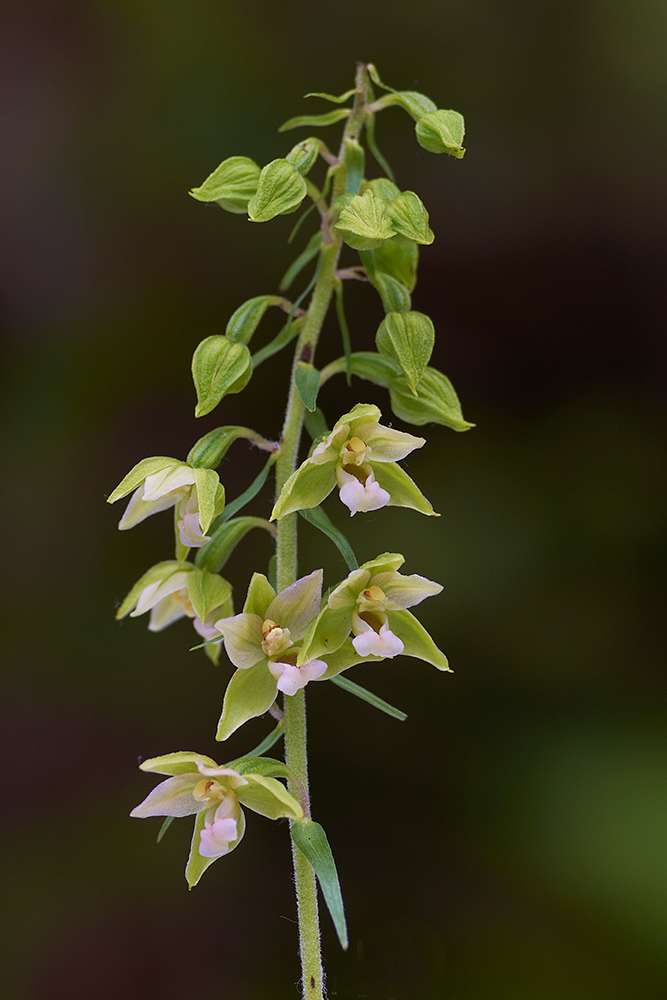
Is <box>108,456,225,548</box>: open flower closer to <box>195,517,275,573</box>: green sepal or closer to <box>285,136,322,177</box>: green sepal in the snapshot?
<box>195,517,275,573</box>: green sepal

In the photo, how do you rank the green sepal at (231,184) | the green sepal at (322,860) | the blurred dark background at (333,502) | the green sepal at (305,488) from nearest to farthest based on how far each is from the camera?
the green sepal at (322,860), the green sepal at (305,488), the green sepal at (231,184), the blurred dark background at (333,502)

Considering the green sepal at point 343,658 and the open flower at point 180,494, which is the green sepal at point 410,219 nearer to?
the open flower at point 180,494

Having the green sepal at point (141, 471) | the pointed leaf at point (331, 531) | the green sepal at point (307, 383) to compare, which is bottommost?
the pointed leaf at point (331, 531)

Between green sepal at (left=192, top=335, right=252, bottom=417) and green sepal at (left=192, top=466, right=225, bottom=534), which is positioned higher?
green sepal at (left=192, top=335, right=252, bottom=417)

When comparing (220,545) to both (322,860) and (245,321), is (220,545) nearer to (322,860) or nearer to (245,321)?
(245,321)

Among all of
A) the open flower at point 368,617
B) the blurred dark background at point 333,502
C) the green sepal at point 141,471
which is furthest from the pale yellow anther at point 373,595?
the blurred dark background at point 333,502

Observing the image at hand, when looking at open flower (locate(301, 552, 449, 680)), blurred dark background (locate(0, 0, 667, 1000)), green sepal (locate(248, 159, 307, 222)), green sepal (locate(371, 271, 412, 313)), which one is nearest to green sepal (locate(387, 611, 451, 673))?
open flower (locate(301, 552, 449, 680))

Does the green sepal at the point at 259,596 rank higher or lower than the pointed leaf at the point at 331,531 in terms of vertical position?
lower
